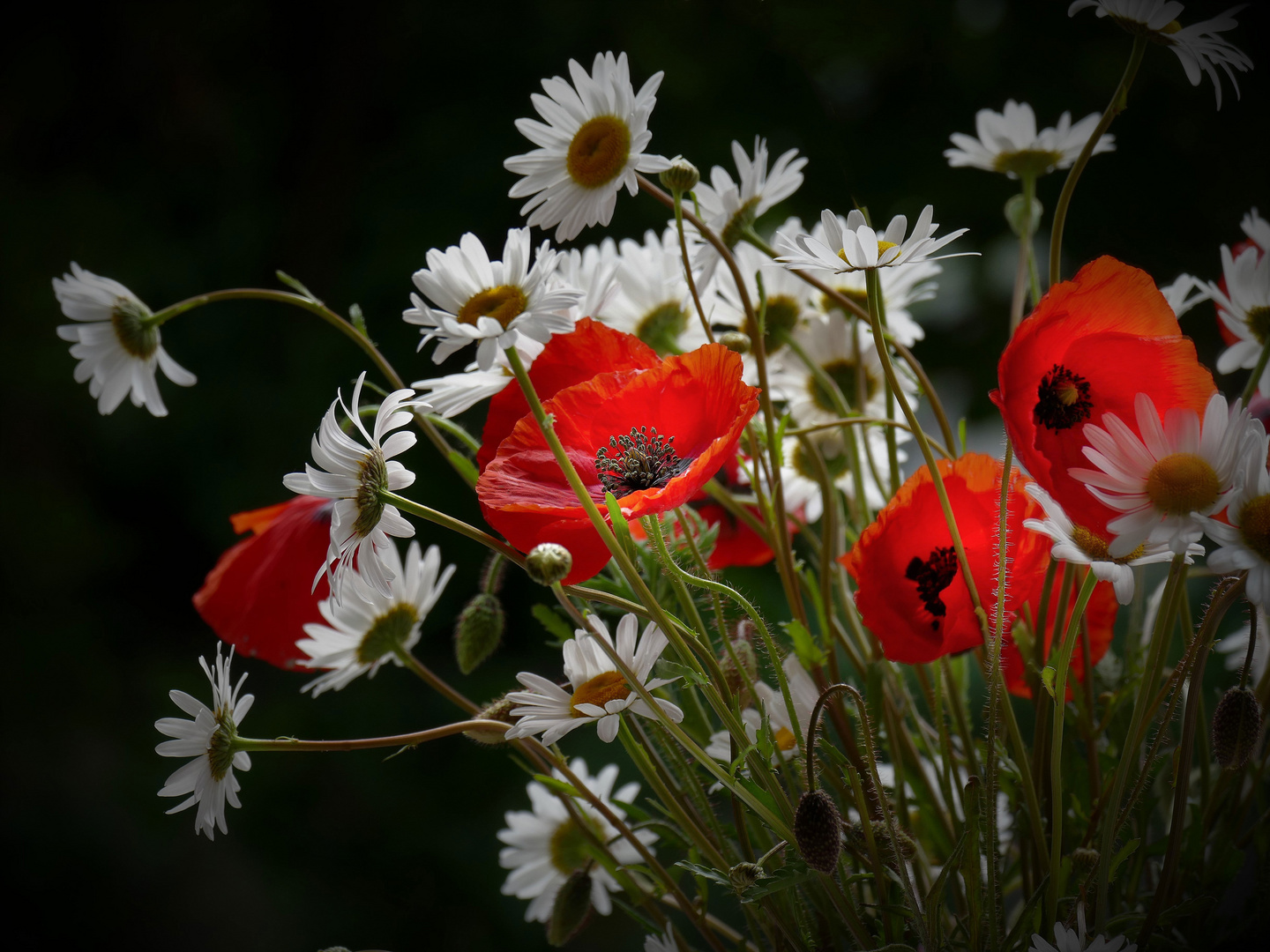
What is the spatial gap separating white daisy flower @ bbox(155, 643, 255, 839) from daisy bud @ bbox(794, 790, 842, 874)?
5.8 inches

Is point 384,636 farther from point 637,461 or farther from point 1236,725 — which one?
point 1236,725

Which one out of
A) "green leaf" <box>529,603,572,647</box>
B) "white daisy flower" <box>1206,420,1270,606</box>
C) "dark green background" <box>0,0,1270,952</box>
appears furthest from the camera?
"dark green background" <box>0,0,1270,952</box>

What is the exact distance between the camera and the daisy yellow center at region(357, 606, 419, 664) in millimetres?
351

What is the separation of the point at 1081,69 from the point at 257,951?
921 millimetres

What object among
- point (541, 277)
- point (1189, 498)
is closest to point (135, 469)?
point (541, 277)

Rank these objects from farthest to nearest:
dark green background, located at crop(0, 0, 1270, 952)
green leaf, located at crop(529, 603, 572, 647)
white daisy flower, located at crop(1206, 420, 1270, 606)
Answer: dark green background, located at crop(0, 0, 1270, 952) < green leaf, located at crop(529, 603, 572, 647) < white daisy flower, located at crop(1206, 420, 1270, 606)

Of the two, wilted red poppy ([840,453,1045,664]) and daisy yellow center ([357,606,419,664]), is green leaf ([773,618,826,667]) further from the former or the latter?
daisy yellow center ([357,606,419,664])

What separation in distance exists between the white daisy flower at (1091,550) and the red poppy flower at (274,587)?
231 mm

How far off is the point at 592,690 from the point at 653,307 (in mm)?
184

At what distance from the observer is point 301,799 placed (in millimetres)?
875

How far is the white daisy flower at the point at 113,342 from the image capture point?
31 centimetres

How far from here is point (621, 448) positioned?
28cm

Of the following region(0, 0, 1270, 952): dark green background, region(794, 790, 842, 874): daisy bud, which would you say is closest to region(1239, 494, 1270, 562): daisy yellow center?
region(794, 790, 842, 874): daisy bud

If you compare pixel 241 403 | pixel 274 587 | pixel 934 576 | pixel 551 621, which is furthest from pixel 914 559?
pixel 241 403
